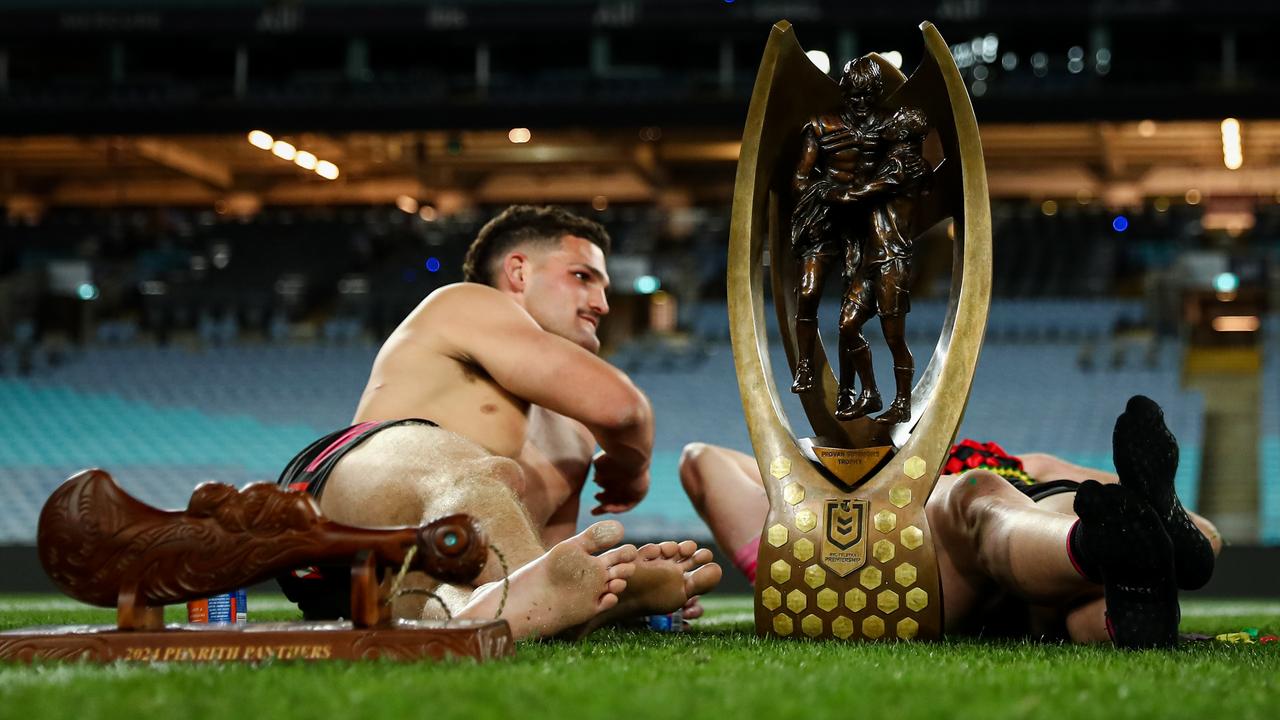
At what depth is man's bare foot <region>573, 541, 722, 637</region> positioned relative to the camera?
243 cm

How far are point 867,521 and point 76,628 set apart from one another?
1493mm

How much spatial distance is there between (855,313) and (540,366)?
0.73m

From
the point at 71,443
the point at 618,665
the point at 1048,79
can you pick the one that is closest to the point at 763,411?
the point at 618,665

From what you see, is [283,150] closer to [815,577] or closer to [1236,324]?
[1236,324]

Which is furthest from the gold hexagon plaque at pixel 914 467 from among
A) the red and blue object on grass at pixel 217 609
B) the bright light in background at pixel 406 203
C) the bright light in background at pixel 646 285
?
the bright light in background at pixel 406 203

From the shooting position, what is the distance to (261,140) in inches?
606

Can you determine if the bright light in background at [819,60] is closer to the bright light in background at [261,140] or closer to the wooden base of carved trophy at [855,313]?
the wooden base of carved trophy at [855,313]

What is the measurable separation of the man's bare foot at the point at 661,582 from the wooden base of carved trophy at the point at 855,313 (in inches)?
7.4

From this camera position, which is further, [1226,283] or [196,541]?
[1226,283]

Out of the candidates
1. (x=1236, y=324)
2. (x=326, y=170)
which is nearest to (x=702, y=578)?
(x=1236, y=324)

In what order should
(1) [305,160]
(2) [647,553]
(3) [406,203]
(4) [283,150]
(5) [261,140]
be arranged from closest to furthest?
(2) [647,553], (5) [261,140], (4) [283,150], (1) [305,160], (3) [406,203]

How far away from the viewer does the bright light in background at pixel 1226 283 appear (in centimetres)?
1209

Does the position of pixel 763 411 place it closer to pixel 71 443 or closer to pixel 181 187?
pixel 71 443

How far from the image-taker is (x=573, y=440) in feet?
11.4
